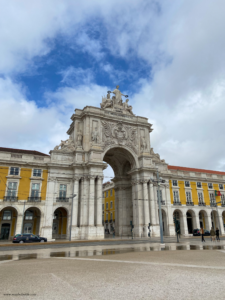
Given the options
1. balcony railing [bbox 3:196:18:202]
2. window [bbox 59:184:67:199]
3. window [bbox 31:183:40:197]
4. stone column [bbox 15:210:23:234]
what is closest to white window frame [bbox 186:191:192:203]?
window [bbox 59:184:67:199]

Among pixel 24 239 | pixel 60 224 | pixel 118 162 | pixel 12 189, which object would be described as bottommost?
pixel 24 239

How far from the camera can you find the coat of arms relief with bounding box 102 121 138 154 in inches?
1635

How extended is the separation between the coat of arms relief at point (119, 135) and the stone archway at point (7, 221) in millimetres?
18682

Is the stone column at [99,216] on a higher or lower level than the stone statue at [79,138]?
lower

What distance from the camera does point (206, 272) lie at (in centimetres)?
761

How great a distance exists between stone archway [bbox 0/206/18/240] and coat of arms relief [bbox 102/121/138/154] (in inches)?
736

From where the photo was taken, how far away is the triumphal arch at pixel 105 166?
3591 cm

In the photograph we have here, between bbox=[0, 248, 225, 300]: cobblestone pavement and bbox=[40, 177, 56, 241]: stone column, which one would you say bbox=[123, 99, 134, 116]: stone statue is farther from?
bbox=[0, 248, 225, 300]: cobblestone pavement

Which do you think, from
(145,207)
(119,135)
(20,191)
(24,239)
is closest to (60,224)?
(20,191)

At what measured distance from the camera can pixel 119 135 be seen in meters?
42.7

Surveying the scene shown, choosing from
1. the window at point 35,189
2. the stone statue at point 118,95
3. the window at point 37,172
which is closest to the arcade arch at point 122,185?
the stone statue at point 118,95

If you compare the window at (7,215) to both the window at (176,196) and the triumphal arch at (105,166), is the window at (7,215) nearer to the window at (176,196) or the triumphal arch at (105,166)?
the triumphal arch at (105,166)

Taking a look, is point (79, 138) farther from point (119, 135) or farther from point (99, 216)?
point (99, 216)

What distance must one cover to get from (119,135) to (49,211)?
17.9 m
